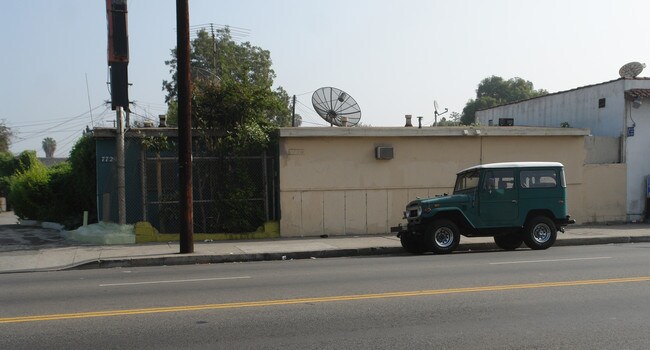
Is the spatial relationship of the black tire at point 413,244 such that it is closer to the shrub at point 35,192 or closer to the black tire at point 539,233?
the black tire at point 539,233

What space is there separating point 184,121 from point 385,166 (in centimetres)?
699

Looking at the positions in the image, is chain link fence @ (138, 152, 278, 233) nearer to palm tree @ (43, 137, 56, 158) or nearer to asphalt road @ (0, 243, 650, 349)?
asphalt road @ (0, 243, 650, 349)

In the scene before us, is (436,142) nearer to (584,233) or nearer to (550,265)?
(584,233)

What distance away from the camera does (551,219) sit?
15016 millimetres

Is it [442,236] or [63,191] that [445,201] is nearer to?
[442,236]

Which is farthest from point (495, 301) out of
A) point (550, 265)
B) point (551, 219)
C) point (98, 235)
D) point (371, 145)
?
point (98, 235)

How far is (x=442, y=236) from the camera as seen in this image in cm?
1439

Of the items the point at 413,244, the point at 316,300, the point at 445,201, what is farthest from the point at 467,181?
the point at 316,300

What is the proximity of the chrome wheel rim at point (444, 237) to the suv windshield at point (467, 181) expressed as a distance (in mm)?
1364

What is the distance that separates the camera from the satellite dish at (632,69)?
22047 mm

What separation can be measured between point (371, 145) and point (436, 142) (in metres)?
2.20

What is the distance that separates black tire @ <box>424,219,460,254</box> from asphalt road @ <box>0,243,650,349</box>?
6.07 feet

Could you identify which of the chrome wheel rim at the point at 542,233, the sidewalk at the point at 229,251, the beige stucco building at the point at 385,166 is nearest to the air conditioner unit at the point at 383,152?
the beige stucco building at the point at 385,166

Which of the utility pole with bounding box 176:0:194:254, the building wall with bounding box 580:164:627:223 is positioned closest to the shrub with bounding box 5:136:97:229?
the utility pole with bounding box 176:0:194:254
